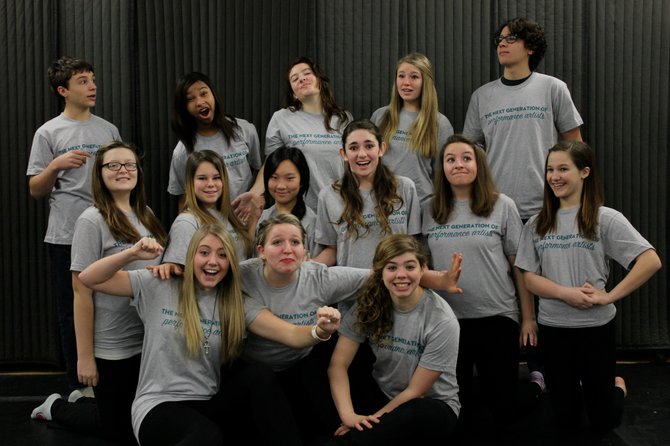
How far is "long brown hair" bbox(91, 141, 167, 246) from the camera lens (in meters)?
3.15

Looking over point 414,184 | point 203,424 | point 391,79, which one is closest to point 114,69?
point 391,79

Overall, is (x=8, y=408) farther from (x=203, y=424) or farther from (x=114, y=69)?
(x=114, y=69)

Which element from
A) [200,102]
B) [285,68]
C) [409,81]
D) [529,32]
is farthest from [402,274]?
[285,68]

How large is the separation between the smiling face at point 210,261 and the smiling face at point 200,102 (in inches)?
35.1

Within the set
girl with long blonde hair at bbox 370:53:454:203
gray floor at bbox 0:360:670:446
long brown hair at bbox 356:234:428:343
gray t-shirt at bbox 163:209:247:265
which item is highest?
girl with long blonde hair at bbox 370:53:454:203

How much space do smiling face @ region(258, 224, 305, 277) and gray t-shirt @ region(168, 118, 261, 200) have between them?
0.69 m

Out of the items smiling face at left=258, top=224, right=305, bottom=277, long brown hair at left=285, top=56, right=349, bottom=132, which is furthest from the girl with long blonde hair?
smiling face at left=258, top=224, right=305, bottom=277

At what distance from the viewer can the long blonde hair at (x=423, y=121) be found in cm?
359

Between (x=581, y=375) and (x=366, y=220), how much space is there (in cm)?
107

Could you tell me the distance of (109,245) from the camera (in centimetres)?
314

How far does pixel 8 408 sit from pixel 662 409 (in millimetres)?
2890

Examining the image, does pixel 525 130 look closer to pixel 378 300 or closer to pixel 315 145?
pixel 315 145

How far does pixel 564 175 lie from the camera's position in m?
3.19

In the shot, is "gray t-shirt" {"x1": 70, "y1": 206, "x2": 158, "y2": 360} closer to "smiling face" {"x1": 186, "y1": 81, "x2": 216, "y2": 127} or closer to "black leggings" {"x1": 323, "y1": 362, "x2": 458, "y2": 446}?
"smiling face" {"x1": 186, "y1": 81, "x2": 216, "y2": 127}
